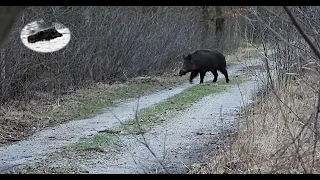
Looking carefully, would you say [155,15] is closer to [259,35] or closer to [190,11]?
[190,11]

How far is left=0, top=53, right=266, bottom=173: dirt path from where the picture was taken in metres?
7.00

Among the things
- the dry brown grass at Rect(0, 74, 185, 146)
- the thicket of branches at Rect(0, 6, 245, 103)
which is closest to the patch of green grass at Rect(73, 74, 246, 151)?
the dry brown grass at Rect(0, 74, 185, 146)

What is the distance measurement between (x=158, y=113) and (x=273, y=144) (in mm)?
6893

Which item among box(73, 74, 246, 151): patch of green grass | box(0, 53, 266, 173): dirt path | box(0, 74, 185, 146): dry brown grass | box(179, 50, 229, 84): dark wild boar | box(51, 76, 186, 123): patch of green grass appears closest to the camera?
box(0, 53, 266, 173): dirt path

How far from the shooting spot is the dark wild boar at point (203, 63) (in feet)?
71.1

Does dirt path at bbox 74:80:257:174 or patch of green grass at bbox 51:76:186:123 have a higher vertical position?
dirt path at bbox 74:80:257:174

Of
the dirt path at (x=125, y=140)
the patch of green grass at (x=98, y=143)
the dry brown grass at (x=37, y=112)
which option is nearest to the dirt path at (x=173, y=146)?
the dirt path at (x=125, y=140)

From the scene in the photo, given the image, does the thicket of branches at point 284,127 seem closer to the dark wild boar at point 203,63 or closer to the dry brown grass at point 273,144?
the dry brown grass at point 273,144

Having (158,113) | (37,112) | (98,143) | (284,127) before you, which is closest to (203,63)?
(158,113)

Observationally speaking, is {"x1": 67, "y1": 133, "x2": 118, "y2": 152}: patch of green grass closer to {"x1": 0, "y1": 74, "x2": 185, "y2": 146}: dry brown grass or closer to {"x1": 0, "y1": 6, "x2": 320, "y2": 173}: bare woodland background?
{"x1": 0, "y1": 74, "x2": 185, "y2": 146}: dry brown grass

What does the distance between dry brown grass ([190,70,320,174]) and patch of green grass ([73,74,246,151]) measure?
974 mm

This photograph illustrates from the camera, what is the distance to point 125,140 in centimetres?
871

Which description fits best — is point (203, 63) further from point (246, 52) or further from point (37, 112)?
point (37, 112)

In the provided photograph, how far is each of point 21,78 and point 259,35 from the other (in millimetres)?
6269
